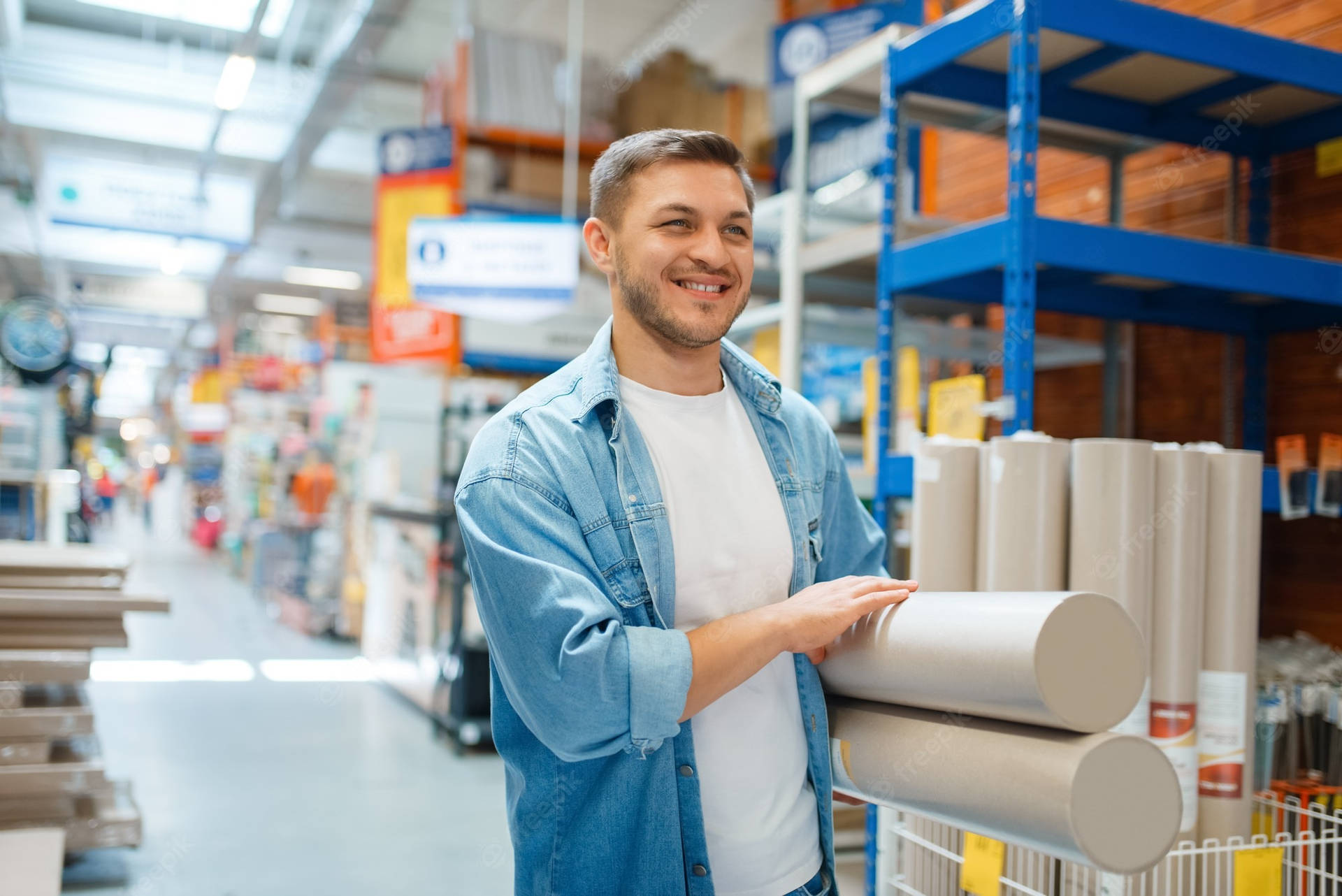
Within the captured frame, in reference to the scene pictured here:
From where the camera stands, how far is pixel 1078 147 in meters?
3.20

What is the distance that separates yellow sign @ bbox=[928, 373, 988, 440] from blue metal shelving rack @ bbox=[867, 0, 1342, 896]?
14cm

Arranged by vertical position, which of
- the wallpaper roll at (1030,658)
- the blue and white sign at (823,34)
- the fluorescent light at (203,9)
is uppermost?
the fluorescent light at (203,9)

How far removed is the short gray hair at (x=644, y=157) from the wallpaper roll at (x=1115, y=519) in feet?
2.59

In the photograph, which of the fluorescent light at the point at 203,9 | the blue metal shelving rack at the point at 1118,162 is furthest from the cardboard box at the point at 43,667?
the fluorescent light at the point at 203,9

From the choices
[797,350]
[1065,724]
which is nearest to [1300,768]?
[1065,724]

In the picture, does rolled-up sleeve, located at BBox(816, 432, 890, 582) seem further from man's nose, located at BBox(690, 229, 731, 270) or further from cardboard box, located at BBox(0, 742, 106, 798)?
cardboard box, located at BBox(0, 742, 106, 798)

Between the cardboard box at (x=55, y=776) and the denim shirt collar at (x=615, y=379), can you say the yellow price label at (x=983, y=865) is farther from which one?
the cardboard box at (x=55, y=776)

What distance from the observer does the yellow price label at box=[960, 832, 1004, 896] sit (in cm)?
187

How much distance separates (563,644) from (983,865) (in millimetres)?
1109

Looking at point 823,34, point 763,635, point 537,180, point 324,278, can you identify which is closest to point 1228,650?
point 763,635

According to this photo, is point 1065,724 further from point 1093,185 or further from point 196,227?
point 196,227

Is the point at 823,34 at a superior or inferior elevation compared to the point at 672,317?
superior

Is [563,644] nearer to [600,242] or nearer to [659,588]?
[659,588]

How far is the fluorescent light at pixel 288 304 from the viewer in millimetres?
19562
